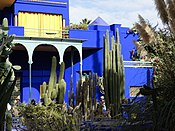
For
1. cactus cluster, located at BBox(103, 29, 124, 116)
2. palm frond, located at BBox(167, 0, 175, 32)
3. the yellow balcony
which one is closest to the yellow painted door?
the yellow balcony

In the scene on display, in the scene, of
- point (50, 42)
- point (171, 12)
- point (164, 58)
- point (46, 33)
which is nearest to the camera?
point (164, 58)

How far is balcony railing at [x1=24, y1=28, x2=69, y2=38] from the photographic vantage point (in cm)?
2105

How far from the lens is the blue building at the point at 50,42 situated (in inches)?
822

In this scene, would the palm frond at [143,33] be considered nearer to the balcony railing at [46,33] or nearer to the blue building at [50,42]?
the blue building at [50,42]

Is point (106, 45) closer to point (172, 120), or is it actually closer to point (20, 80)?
point (20, 80)

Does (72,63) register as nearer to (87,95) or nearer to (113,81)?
(113,81)

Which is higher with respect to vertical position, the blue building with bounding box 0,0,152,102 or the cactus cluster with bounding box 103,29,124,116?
the blue building with bounding box 0,0,152,102

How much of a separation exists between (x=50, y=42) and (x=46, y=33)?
114cm

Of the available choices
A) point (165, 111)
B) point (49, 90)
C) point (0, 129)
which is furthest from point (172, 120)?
point (49, 90)

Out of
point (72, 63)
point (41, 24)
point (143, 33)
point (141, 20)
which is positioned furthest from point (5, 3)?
point (143, 33)

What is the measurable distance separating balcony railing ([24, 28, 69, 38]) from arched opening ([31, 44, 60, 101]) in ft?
2.35

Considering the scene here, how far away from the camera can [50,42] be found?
20.3m

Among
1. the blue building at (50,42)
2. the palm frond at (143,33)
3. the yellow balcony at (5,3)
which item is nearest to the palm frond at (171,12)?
the palm frond at (143,33)

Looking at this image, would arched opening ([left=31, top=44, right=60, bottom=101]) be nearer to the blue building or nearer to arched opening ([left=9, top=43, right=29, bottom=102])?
the blue building
